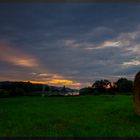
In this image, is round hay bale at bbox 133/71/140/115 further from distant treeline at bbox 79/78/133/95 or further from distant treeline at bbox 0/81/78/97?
distant treeline at bbox 0/81/78/97

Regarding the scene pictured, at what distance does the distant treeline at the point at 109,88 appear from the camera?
5492mm

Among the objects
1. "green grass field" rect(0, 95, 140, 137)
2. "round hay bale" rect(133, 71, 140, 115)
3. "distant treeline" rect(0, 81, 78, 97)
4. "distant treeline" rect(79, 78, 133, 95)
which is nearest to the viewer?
"green grass field" rect(0, 95, 140, 137)

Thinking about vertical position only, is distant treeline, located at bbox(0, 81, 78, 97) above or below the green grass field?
above

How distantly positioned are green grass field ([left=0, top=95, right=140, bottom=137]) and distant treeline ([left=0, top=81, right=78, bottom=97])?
7 cm

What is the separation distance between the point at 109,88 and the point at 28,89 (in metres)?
1.17

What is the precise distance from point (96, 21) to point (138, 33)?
661mm

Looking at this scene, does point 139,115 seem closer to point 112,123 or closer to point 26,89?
point 112,123

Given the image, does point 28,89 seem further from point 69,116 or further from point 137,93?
point 137,93

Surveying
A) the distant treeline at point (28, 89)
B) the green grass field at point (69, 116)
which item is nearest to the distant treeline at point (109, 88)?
the green grass field at point (69, 116)

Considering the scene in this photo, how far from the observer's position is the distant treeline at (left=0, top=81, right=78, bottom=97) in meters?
5.61

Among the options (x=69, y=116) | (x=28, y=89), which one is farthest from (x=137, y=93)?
(x=28, y=89)

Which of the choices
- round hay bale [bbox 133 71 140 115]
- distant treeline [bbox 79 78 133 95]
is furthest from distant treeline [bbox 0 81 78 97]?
round hay bale [bbox 133 71 140 115]

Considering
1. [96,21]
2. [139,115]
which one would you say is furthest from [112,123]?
[96,21]

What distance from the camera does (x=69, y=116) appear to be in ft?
17.8
